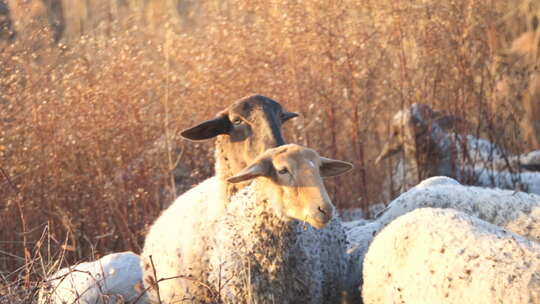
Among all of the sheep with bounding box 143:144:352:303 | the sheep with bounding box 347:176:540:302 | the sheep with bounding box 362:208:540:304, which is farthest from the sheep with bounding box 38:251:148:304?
the sheep with bounding box 362:208:540:304

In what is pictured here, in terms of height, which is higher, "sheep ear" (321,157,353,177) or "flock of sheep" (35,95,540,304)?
"sheep ear" (321,157,353,177)

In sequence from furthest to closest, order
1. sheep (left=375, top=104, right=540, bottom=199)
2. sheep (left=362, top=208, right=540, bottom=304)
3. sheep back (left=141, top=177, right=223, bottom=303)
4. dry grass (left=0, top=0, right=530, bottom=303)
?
sheep (left=375, top=104, right=540, bottom=199), dry grass (left=0, top=0, right=530, bottom=303), sheep back (left=141, top=177, right=223, bottom=303), sheep (left=362, top=208, right=540, bottom=304)

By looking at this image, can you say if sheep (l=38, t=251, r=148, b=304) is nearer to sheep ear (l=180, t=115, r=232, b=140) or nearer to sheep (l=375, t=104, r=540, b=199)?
sheep ear (l=180, t=115, r=232, b=140)

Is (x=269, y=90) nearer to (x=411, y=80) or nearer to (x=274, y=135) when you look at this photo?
(x=411, y=80)

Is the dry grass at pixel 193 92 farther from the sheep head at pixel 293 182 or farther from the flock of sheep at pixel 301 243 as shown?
the sheep head at pixel 293 182

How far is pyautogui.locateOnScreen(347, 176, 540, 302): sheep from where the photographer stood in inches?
161

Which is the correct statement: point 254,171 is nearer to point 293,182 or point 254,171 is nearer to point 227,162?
point 293,182

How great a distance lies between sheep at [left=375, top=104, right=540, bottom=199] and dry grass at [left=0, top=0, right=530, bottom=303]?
0.60 ft

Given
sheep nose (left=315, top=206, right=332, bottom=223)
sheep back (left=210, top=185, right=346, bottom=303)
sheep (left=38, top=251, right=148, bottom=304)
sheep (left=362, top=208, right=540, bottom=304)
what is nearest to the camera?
sheep (left=362, top=208, right=540, bottom=304)

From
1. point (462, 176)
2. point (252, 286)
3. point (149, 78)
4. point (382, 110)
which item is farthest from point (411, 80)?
point (252, 286)

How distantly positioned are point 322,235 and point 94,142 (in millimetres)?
2638

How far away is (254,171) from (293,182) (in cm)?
19

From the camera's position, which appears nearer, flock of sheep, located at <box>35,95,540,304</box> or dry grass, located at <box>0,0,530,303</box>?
flock of sheep, located at <box>35,95,540,304</box>

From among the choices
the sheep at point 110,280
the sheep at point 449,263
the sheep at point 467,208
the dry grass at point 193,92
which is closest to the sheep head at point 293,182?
the sheep at point 449,263
